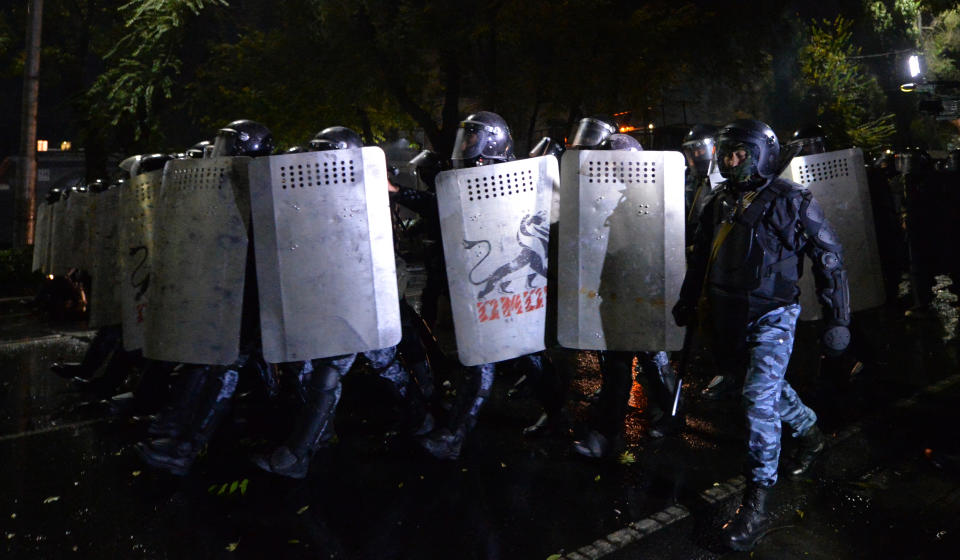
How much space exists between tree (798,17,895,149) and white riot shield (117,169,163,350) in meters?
34.4

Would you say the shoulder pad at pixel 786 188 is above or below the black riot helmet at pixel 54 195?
below

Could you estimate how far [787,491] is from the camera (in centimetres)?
423

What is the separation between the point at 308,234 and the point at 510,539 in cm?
188

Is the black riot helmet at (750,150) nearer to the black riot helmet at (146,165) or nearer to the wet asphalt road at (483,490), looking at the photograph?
the wet asphalt road at (483,490)

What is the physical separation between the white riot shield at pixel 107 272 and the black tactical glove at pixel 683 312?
4.16m

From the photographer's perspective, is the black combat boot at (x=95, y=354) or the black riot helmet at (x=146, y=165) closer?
the black riot helmet at (x=146, y=165)

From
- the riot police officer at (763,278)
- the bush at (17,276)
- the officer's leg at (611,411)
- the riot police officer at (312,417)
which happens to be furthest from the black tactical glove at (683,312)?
the bush at (17,276)

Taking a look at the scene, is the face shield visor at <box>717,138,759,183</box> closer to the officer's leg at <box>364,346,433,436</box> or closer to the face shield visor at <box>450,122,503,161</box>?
the face shield visor at <box>450,122,503,161</box>

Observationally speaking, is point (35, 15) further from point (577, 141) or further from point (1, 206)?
point (1, 206)

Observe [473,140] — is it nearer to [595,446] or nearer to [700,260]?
[700,260]

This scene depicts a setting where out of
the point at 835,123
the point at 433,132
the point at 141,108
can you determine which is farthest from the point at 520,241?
the point at 835,123

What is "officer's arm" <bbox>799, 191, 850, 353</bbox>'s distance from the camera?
12.6ft

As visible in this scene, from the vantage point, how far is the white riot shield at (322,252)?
420 cm

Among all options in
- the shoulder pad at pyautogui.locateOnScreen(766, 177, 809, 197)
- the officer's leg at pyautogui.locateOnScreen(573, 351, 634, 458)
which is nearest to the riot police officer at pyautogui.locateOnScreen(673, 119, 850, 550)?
the shoulder pad at pyautogui.locateOnScreen(766, 177, 809, 197)
